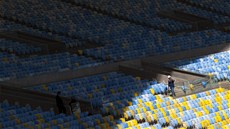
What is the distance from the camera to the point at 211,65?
92.6ft

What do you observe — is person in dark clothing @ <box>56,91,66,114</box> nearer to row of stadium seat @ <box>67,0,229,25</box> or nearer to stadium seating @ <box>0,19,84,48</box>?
stadium seating @ <box>0,19,84,48</box>

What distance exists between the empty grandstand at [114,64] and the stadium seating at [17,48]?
52 millimetres

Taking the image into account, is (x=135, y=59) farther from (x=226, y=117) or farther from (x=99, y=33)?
(x=226, y=117)

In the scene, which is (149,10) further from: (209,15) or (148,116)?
(148,116)

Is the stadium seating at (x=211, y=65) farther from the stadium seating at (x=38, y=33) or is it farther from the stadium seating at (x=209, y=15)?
the stadium seating at (x=209, y=15)

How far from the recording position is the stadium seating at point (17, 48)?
94.9ft

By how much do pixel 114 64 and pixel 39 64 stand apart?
13.2 feet

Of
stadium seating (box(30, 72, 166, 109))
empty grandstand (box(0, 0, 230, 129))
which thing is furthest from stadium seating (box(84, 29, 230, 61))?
stadium seating (box(30, 72, 166, 109))

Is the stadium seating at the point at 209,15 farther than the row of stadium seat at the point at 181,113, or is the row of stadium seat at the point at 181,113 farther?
the stadium seating at the point at 209,15

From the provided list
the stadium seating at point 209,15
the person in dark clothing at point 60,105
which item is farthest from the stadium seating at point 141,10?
the person in dark clothing at point 60,105

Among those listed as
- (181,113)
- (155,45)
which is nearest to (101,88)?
(181,113)

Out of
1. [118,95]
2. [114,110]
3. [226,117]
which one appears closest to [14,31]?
[118,95]

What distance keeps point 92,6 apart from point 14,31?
25.7 feet

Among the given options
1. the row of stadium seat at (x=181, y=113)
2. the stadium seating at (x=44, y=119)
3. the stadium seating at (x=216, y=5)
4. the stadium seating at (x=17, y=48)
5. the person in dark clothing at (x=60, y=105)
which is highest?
the stadium seating at (x=216, y=5)
